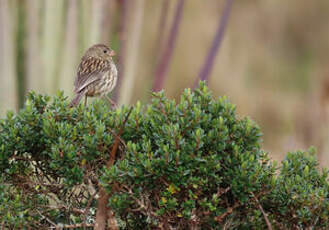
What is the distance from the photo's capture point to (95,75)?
5.68 m

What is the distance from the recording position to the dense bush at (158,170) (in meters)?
3.71

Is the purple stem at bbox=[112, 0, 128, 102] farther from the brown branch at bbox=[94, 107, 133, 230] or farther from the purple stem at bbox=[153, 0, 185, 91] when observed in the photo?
the brown branch at bbox=[94, 107, 133, 230]

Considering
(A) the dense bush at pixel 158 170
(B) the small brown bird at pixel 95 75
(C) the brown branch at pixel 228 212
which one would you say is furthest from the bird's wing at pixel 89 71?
(C) the brown branch at pixel 228 212

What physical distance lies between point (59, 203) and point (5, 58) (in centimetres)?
411

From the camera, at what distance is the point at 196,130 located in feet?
12.1

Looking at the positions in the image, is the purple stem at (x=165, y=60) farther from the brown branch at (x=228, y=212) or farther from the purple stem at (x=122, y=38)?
the brown branch at (x=228, y=212)

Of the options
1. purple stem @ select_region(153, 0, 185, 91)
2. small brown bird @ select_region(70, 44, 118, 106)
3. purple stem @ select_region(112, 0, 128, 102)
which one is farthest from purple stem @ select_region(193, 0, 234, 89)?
small brown bird @ select_region(70, 44, 118, 106)

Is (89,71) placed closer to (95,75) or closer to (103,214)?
(95,75)

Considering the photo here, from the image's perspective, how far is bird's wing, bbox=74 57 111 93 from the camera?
18.4ft

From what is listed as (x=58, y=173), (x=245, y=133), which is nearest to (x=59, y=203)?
(x=58, y=173)

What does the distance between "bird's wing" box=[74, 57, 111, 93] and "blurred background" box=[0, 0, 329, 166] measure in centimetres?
203

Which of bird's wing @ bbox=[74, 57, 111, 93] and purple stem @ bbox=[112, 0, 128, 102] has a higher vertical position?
purple stem @ bbox=[112, 0, 128, 102]

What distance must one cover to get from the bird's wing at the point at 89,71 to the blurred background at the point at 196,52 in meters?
2.03

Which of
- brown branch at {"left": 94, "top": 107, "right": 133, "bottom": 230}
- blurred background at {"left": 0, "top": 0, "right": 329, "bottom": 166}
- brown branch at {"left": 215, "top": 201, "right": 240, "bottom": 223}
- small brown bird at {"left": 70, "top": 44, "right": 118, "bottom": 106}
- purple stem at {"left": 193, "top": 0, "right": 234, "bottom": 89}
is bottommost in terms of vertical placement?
brown branch at {"left": 215, "top": 201, "right": 240, "bottom": 223}
